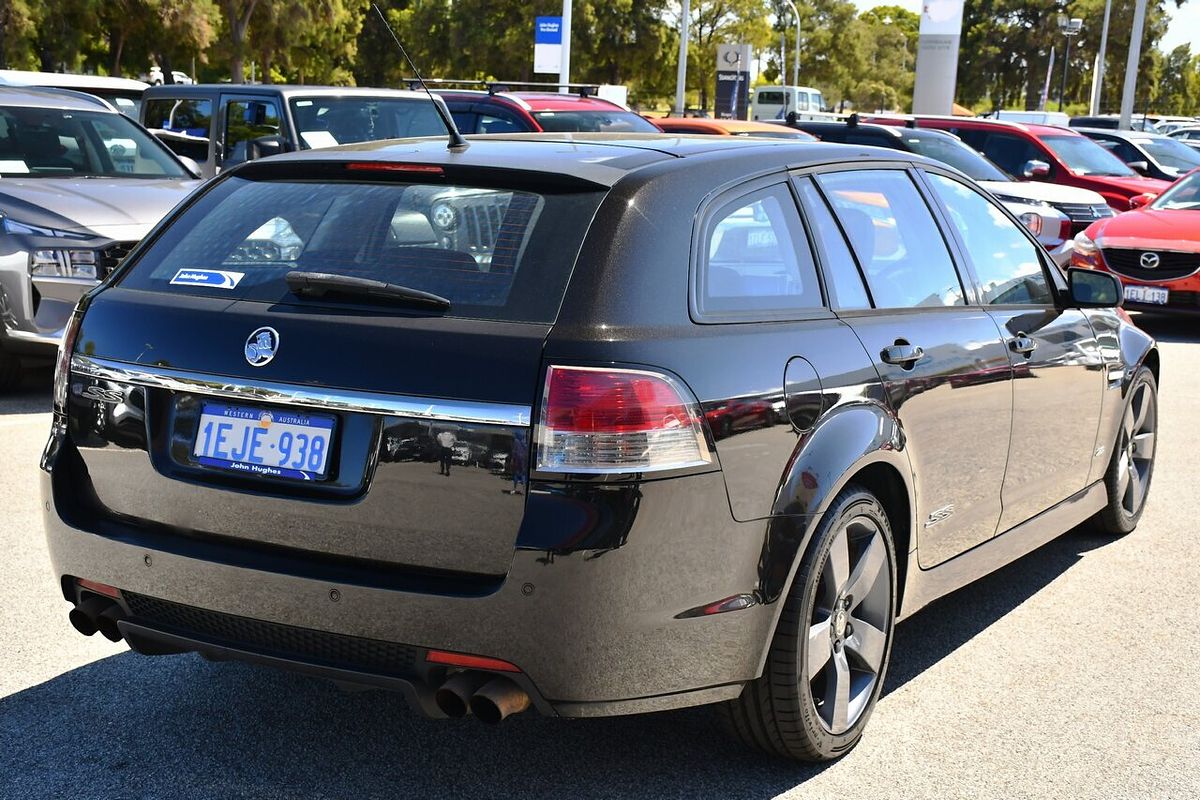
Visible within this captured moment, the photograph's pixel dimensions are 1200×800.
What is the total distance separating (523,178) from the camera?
343 centimetres

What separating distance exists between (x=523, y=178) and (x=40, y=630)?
92.9 inches

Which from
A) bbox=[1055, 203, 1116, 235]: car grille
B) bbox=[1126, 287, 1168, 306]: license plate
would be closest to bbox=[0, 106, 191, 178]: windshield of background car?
bbox=[1126, 287, 1168, 306]: license plate

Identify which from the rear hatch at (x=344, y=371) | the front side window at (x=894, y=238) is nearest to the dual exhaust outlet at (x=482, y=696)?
the rear hatch at (x=344, y=371)

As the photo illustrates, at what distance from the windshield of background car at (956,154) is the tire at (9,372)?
411 inches

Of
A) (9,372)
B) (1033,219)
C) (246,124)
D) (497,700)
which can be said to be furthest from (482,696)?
(1033,219)

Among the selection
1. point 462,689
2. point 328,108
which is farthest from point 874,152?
point 328,108

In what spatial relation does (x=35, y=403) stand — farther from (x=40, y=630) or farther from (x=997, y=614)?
(x=997, y=614)

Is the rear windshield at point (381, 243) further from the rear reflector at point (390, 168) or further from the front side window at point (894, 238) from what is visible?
the front side window at point (894, 238)

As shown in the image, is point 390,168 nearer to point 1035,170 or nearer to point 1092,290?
point 1092,290

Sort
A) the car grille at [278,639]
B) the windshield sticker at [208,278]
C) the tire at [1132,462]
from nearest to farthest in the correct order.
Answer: the car grille at [278,639], the windshield sticker at [208,278], the tire at [1132,462]

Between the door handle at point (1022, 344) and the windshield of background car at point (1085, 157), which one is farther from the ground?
the door handle at point (1022, 344)

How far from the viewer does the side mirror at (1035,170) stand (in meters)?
16.8

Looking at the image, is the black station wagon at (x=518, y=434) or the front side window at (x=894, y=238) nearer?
the black station wagon at (x=518, y=434)

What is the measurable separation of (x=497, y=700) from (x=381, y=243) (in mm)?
1157
